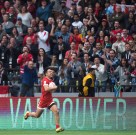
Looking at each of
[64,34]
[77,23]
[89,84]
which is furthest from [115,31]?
[89,84]

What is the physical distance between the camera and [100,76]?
24.1m

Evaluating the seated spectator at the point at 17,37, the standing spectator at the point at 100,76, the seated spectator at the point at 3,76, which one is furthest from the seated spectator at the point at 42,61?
the standing spectator at the point at 100,76

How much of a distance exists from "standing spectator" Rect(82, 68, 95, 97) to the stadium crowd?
54 centimetres

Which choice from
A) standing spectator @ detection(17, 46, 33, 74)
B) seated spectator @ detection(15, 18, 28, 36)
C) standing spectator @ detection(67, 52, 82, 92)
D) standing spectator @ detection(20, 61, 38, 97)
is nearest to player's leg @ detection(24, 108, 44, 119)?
standing spectator @ detection(20, 61, 38, 97)

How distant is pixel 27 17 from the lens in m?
27.2

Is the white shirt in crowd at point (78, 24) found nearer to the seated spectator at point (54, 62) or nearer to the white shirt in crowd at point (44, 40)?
the white shirt in crowd at point (44, 40)

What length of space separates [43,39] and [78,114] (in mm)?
4870

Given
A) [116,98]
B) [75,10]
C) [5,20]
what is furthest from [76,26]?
[116,98]

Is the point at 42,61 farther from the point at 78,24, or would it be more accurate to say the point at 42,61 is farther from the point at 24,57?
the point at 78,24

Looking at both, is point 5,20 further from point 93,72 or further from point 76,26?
point 93,72

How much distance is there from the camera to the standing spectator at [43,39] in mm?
25828

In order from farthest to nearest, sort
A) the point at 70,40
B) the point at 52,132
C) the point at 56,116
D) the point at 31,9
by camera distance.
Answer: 1. the point at 31,9
2. the point at 70,40
3. the point at 52,132
4. the point at 56,116

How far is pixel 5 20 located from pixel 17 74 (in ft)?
9.35

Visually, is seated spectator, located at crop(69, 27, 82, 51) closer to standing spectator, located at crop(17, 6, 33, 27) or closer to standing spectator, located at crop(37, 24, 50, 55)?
standing spectator, located at crop(37, 24, 50, 55)
